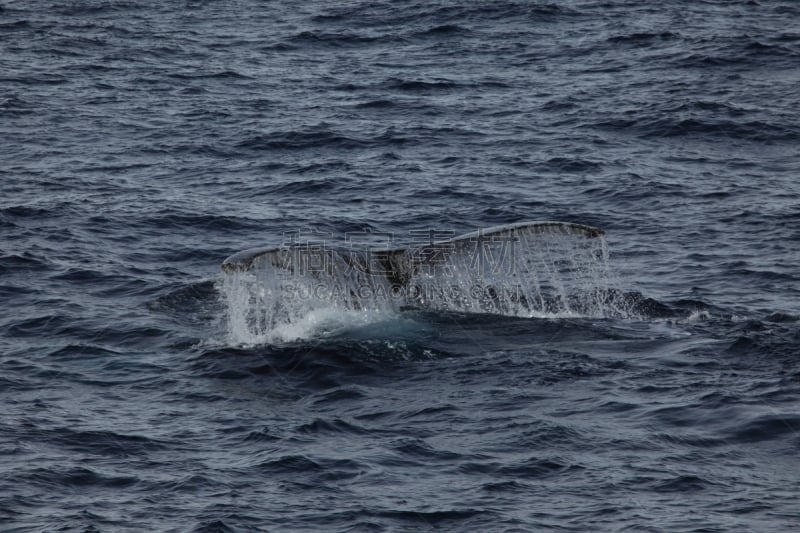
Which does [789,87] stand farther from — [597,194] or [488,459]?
[488,459]

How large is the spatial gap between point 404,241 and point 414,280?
5673 millimetres

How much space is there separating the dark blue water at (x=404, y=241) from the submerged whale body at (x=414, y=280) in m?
0.57

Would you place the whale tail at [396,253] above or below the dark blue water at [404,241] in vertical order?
above

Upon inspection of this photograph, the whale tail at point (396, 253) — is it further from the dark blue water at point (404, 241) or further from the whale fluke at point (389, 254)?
the dark blue water at point (404, 241)

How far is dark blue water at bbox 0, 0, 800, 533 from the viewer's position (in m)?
14.0

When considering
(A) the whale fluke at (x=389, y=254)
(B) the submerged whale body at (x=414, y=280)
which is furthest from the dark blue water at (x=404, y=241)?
(A) the whale fluke at (x=389, y=254)

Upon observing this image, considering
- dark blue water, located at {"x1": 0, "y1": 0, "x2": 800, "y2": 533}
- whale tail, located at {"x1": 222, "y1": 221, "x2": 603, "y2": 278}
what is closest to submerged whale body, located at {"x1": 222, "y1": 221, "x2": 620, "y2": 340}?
whale tail, located at {"x1": 222, "y1": 221, "x2": 603, "y2": 278}

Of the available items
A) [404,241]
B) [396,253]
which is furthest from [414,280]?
[404,241]

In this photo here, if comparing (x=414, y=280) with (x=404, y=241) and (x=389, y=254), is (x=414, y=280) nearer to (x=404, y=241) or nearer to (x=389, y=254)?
(x=389, y=254)

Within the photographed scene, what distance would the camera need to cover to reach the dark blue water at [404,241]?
551 inches

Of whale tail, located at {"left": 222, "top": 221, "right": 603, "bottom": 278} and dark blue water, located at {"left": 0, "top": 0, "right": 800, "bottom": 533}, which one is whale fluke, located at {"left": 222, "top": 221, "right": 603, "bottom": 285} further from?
dark blue water, located at {"left": 0, "top": 0, "right": 800, "bottom": 533}

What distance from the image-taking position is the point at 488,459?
14.7 meters

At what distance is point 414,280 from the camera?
1908 centimetres

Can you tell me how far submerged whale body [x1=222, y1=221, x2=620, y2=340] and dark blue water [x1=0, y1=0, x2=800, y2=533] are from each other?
0.57 metres
